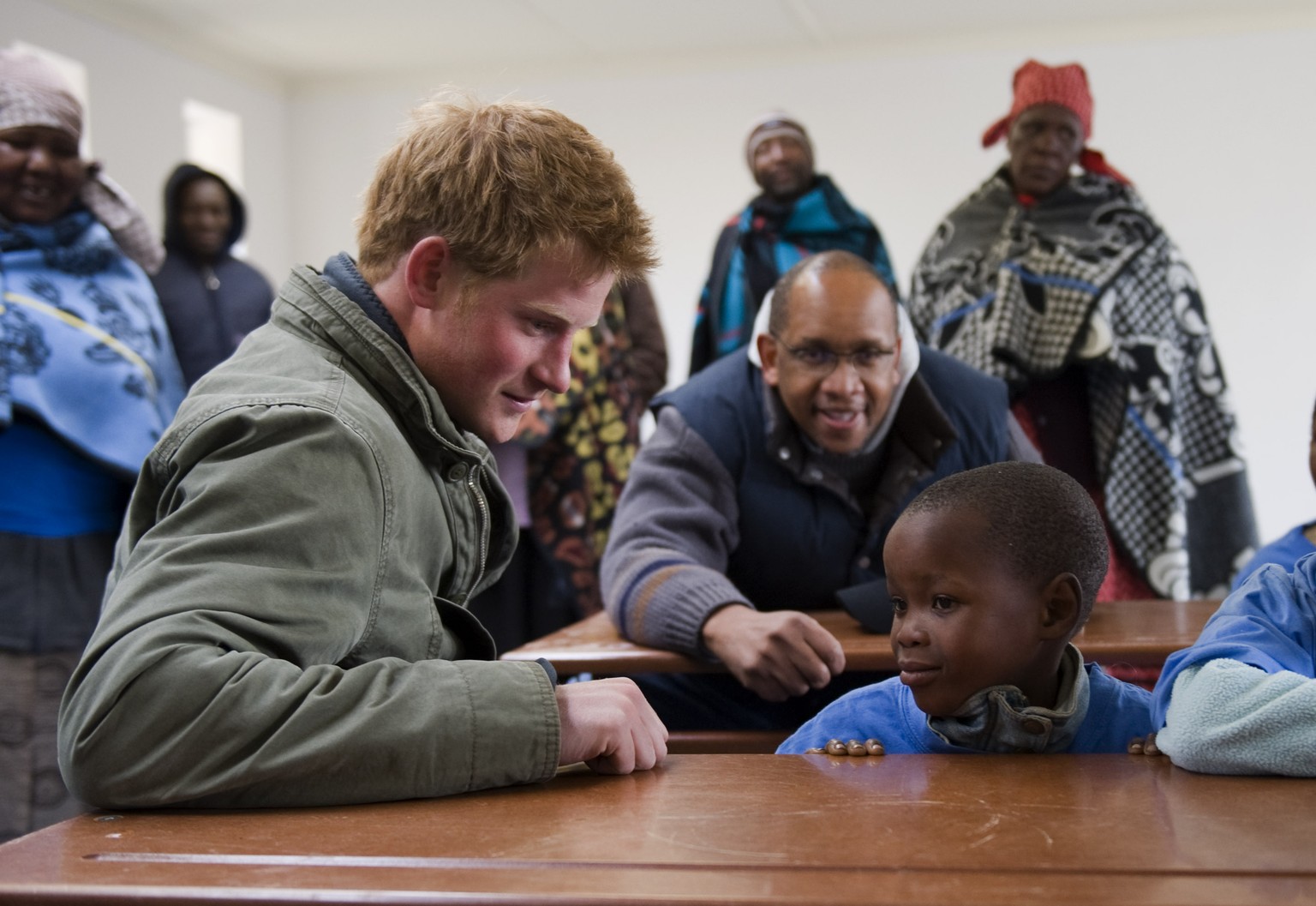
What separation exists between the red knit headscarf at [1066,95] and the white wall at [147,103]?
408cm

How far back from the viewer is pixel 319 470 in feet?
3.83

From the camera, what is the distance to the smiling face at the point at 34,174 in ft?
10.0

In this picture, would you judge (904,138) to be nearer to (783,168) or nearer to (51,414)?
(783,168)

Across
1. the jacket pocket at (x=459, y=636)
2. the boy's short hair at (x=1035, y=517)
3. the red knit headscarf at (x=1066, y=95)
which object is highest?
the red knit headscarf at (x=1066, y=95)

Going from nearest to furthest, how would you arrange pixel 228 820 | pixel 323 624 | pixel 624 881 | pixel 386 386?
pixel 624 881 < pixel 228 820 < pixel 323 624 < pixel 386 386

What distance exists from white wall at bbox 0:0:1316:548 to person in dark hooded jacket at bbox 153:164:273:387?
149 cm

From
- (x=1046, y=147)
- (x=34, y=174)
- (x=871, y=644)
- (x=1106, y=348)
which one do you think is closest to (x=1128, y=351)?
(x=1106, y=348)

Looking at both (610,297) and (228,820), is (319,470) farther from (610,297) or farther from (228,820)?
(610,297)

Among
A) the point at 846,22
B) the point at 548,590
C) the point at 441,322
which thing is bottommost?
the point at 548,590

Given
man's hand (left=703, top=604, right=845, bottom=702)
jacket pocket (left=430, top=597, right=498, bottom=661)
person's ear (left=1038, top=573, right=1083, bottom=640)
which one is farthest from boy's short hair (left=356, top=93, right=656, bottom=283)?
man's hand (left=703, top=604, right=845, bottom=702)

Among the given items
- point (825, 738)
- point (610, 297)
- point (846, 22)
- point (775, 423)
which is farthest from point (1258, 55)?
point (825, 738)

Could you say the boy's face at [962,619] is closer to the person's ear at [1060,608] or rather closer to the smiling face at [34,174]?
the person's ear at [1060,608]

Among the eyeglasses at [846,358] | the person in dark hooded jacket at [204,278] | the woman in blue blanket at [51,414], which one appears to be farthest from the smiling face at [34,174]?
the eyeglasses at [846,358]

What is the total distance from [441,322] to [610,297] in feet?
9.43
